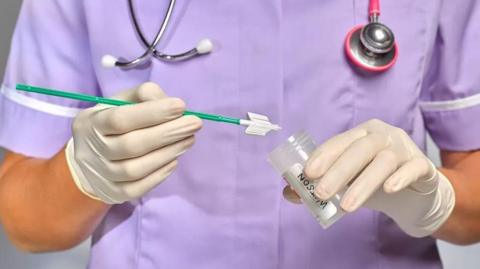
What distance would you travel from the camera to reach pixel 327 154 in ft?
2.22

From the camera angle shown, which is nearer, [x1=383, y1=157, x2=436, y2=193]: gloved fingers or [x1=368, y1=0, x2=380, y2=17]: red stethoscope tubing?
[x1=383, y1=157, x2=436, y2=193]: gloved fingers

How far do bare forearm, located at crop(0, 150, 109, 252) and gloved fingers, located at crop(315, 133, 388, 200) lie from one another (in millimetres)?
313

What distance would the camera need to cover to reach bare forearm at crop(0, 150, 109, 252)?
0.82m

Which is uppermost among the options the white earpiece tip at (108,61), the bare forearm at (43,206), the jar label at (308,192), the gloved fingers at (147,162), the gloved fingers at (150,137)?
the white earpiece tip at (108,61)

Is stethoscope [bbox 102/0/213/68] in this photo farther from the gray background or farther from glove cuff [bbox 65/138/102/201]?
the gray background

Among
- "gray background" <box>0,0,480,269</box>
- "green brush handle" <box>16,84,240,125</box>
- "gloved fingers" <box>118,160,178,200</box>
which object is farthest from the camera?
"gray background" <box>0,0,480,269</box>

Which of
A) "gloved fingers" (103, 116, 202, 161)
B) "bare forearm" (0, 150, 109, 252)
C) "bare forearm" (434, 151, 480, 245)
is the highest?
"gloved fingers" (103, 116, 202, 161)

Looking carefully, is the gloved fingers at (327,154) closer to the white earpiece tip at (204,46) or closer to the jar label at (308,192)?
the jar label at (308,192)

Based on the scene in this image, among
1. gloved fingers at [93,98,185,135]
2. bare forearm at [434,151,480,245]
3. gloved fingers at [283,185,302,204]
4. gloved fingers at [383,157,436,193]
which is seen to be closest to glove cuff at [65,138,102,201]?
gloved fingers at [93,98,185,135]

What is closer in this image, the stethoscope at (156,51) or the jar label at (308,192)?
the jar label at (308,192)

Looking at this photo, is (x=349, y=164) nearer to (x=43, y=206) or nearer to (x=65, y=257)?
(x=43, y=206)

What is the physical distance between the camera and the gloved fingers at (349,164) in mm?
653

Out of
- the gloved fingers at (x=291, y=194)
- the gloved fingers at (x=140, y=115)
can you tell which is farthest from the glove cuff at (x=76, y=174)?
the gloved fingers at (x=291, y=194)

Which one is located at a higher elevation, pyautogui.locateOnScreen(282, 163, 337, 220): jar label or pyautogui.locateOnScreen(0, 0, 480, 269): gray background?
pyautogui.locateOnScreen(282, 163, 337, 220): jar label
